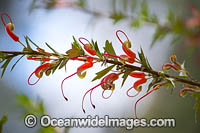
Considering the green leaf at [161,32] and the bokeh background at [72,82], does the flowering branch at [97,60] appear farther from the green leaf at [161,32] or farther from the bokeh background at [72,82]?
the bokeh background at [72,82]

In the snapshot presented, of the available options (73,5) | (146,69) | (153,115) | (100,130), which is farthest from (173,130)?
(146,69)

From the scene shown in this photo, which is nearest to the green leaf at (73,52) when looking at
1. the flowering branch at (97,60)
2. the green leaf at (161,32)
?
the flowering branch at (97,60)

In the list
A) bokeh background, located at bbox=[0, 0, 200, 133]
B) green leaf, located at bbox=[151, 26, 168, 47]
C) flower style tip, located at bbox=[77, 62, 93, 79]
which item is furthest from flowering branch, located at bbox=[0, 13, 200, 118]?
bokeh background, located at bbox=[0, 0, 200, 133]

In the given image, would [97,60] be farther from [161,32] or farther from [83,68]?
[161,32]

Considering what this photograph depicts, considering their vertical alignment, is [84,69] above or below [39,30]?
below

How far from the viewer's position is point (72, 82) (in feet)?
2.28

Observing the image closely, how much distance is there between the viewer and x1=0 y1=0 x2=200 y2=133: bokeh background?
0.63m

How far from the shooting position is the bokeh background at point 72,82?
63 centimetres

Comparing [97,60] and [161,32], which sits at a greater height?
[161,32]

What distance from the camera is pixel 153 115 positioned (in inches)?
25.4

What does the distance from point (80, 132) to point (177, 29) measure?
12.5 inches

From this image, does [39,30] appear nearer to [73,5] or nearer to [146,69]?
[73,5]

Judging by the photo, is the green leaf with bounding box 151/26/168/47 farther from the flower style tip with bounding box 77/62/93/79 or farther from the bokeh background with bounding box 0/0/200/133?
the flower style tip with bounding box 77/62/93/79

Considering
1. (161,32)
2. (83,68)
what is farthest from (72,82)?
(83,68)
